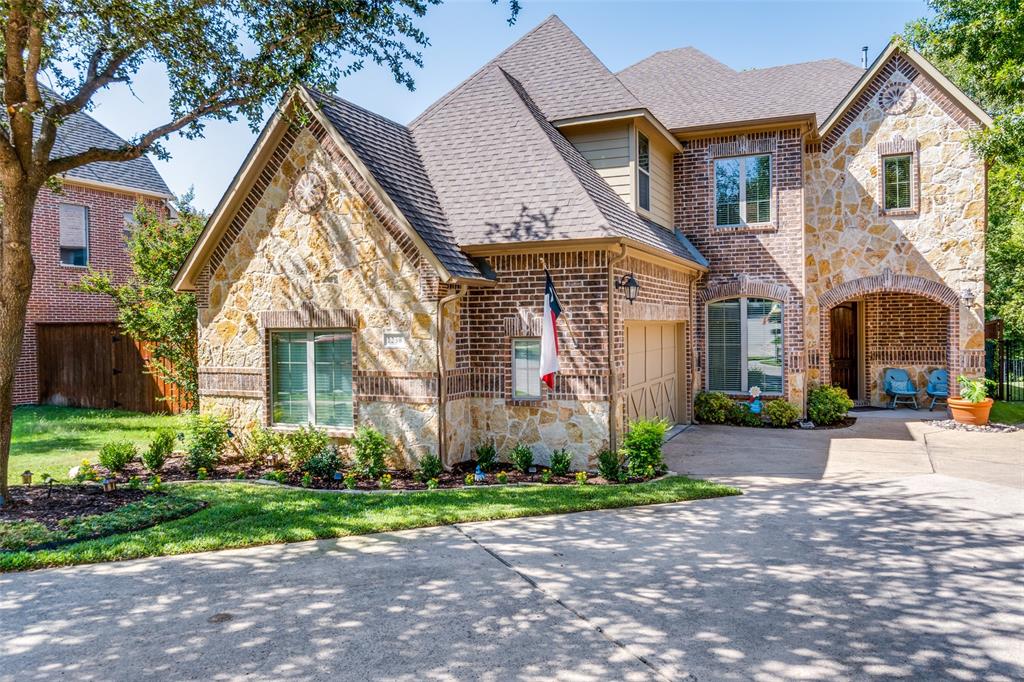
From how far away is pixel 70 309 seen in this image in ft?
68.0

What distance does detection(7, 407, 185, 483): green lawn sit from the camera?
1133 centimetres

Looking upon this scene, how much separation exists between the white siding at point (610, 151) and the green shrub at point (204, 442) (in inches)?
326

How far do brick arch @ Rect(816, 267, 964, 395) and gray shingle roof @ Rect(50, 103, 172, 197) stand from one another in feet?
66.5

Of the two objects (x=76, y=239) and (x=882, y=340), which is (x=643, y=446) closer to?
(x=882, y=340)

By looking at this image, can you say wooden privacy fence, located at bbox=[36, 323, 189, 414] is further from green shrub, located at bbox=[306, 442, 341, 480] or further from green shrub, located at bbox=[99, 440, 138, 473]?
green shrub, located at bbox=[306, 442, 341, 480]

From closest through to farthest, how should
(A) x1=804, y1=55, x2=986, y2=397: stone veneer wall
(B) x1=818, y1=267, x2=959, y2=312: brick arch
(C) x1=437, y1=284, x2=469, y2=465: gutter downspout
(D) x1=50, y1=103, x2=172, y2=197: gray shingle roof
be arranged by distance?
1. (C) x1=437, y1=284, x2=469, y2=465: gutter downspout
2. (A) x1=804, y1=55, x2=986, y2=397: stone veneer wall
3. (B) x1=818, y1=267, x2=959, y2=312: brick arch
4. (D) x1=50, y1=103, x2=172, y2=197: gray shingle roof

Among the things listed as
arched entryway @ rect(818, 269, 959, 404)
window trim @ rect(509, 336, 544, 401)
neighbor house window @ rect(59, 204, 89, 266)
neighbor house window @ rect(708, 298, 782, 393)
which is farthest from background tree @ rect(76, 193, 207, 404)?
arched entryway @ rect(818, 269, 959, 404)

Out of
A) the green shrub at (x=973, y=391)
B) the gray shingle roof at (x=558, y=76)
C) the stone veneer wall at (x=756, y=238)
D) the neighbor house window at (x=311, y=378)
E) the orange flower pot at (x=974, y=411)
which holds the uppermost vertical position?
the gray shingle roof at (x=558, y=76)

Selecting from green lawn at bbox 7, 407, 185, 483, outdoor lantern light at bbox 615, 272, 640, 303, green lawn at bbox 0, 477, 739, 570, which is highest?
outdoor lantern light at bbox 615, 272, 640, 303

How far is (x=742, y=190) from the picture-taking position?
1536cm

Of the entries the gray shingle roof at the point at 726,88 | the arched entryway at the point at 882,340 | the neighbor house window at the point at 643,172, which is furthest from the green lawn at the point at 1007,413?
the neighbor house window at the point at 643,172

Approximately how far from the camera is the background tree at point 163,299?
48.8 ft

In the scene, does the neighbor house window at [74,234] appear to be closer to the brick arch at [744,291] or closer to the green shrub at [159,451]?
the green shrub at [159,451]

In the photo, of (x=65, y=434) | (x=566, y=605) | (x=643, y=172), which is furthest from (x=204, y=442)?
(x=643, y=172)
